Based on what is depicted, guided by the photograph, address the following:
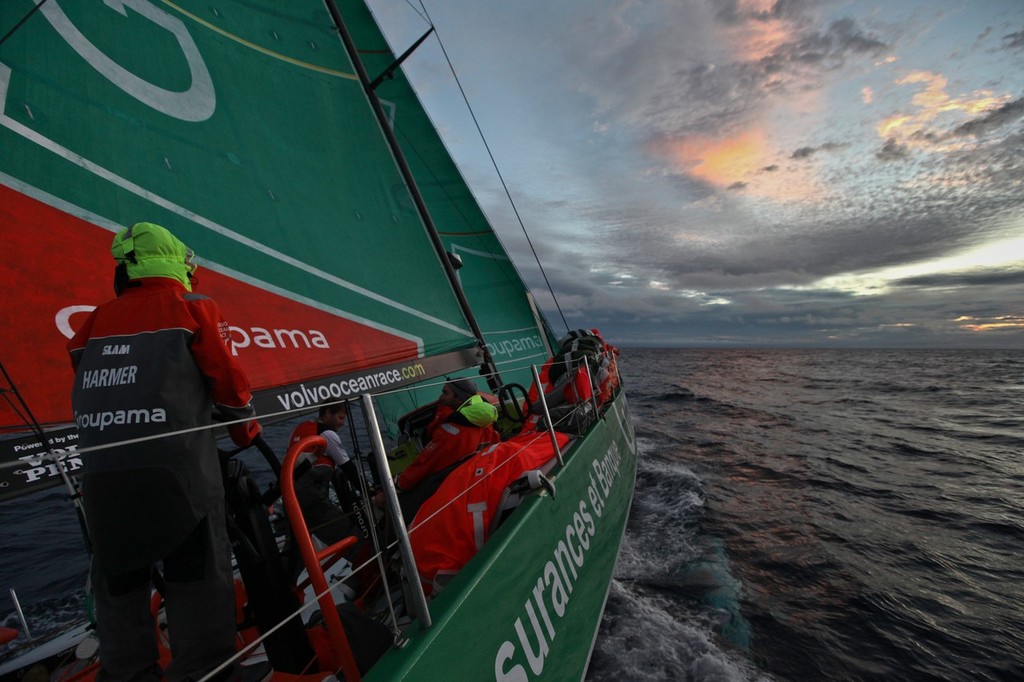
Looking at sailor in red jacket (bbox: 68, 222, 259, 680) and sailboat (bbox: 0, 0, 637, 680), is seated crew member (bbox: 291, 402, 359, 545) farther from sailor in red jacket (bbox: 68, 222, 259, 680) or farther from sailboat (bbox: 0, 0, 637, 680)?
sailor in red jacket (bbox: 68, 222, 259, 680)

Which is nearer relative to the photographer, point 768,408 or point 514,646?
point 514,646

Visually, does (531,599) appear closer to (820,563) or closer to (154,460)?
(154,460)

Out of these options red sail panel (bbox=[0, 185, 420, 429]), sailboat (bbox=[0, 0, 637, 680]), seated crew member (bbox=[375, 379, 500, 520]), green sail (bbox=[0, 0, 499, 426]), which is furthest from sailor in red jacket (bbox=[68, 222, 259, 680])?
seated crew member (bbox=[375, 379, 500, 520])

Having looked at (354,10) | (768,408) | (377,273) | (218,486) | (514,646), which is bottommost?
(768,408)

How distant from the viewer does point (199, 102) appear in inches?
113

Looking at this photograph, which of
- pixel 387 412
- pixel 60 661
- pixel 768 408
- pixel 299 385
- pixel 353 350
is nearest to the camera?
pixel 60 661

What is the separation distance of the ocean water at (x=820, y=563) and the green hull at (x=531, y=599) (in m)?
0.73

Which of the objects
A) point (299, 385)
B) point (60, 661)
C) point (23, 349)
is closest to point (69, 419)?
point (23, 349)

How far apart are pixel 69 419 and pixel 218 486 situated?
1279 mm

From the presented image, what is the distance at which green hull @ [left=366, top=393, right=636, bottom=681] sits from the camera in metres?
1.28

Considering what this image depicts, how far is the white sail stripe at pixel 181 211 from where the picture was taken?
2.12 m

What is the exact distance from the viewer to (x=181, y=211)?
2.65m

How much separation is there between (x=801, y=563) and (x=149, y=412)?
5.08 meters

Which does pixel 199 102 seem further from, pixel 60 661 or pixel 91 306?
pixel 60 661
